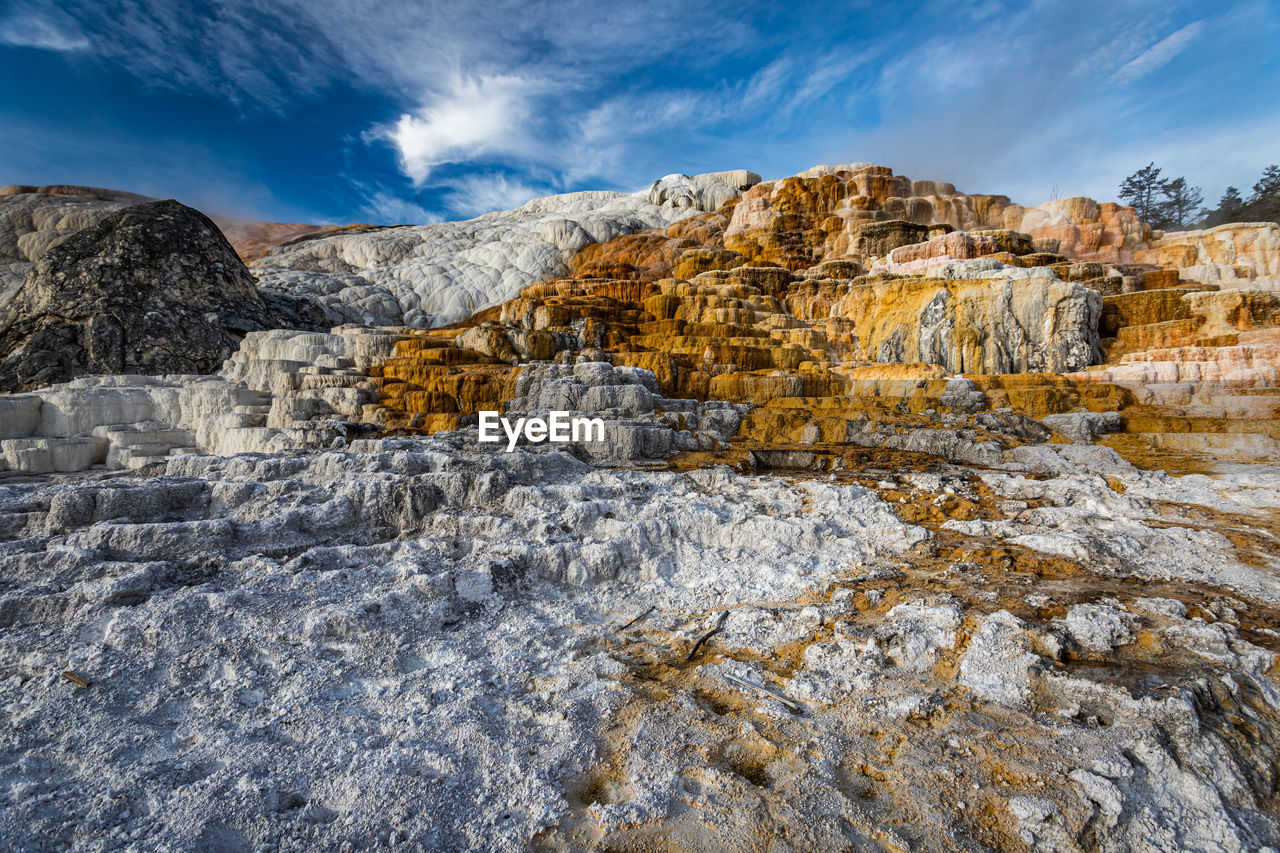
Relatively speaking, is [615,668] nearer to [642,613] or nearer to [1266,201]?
[642,613]

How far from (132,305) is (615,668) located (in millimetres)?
15342

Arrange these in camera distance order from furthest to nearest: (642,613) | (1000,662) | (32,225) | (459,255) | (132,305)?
(459,255) → (32,225) → (132,305) → (642,613) → (1000,662)

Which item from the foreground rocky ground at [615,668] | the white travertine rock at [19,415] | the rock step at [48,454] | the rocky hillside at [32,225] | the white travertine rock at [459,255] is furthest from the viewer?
the white travertine rock at [459,255]

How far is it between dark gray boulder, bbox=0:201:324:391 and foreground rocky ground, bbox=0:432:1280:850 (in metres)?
10.0

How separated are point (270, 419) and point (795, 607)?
7438 mm

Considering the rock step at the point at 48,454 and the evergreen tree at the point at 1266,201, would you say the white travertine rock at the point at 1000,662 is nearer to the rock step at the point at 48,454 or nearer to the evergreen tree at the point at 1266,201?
the rock step at the point at 48,454

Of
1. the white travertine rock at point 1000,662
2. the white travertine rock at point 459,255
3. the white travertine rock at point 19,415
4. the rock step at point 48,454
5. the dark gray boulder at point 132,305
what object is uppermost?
the white travertine rock at point 459,255

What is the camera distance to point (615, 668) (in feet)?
9.30

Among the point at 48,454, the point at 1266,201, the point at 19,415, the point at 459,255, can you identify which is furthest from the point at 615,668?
the point at 1266,201

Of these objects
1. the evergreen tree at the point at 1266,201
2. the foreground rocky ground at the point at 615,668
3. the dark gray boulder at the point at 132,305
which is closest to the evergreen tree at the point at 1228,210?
the evergreen tree at the point at 1266,201

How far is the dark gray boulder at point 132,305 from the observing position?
11.6 metres

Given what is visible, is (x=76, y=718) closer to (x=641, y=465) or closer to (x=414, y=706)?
(x=414, y=706)

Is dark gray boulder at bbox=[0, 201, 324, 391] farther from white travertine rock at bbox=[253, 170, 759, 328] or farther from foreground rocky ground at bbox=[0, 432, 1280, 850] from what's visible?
foreground rocky ground at bbox=[0, 432, 1280, 850]

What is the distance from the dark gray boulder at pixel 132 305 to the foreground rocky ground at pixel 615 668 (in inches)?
394
